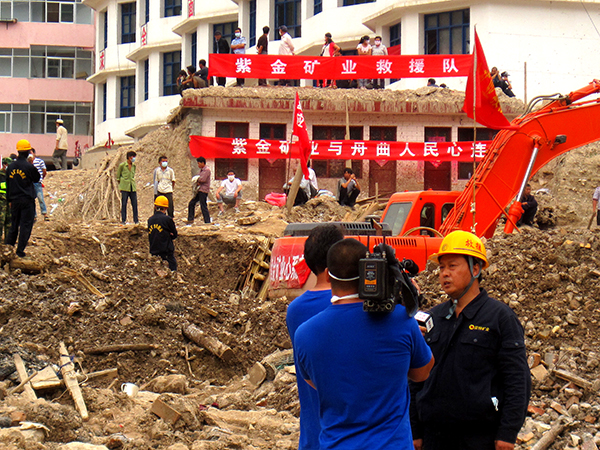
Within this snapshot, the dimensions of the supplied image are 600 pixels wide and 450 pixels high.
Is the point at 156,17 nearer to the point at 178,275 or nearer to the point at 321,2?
the point at 321,2

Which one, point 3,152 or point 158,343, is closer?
point 158,343

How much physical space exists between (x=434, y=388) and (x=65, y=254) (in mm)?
12406

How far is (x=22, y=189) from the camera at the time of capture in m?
12.4

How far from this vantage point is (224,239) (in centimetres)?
1680

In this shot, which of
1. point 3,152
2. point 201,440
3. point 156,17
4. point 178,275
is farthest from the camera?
point 3,152

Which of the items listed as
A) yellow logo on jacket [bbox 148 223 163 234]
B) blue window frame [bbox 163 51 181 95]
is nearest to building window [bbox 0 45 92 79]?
blue window frame [bbox 163 51 181 95]

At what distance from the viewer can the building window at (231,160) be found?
2384 cm

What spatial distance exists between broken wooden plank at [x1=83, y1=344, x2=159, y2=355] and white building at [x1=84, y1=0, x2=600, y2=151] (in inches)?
676

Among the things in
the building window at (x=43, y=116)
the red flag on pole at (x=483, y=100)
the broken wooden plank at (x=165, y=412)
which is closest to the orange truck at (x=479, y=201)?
the red flag on pole at (x=483, y=100)

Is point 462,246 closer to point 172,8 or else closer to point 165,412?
point 165,412

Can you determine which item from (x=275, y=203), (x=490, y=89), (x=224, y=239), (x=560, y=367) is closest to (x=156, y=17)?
(x=275, y=203)

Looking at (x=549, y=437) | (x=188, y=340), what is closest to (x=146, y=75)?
(x=188, y=340)

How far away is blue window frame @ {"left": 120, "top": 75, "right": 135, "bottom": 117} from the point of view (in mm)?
38219

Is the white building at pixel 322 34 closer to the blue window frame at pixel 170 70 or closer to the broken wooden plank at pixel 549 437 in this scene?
the blue window frame at pixel 170 70
